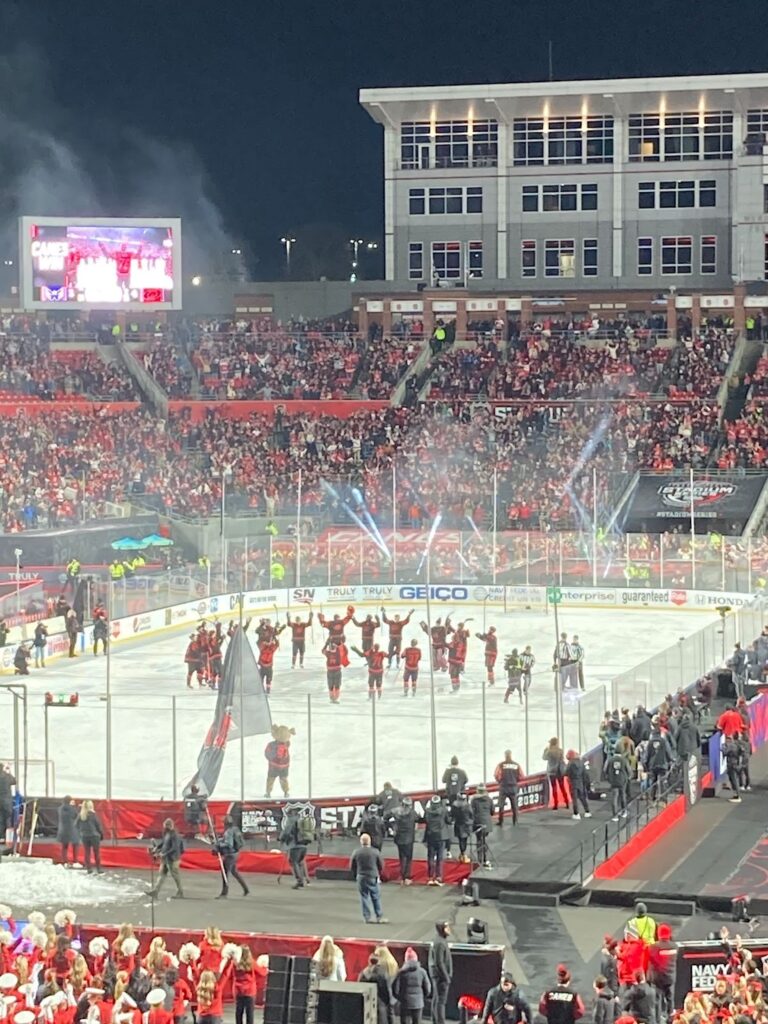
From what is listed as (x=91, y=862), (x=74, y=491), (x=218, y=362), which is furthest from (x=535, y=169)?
(x=91, y=862)

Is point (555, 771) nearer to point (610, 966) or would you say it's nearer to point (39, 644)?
point (610, 966)

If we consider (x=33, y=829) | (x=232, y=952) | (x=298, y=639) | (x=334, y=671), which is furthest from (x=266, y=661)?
(x=232, y=952)

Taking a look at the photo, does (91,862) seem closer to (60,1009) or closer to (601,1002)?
(60,1009)

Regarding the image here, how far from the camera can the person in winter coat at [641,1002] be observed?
1465 centimetres

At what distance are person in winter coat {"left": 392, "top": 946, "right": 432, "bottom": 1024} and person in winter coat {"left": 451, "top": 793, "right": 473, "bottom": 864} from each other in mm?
5866

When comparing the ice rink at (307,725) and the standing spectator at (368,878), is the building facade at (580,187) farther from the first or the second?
the standing spectator at (368,878)

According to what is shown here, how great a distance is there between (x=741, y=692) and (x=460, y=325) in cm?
3637

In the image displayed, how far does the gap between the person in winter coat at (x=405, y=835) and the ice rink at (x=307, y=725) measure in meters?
1.59

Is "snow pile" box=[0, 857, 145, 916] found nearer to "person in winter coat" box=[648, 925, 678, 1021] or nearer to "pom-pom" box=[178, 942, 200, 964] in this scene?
"pom-pom" box=[178, 942, 200, 964]

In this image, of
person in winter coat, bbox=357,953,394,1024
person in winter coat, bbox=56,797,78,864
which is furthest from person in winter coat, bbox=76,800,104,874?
person in winter coat, bbox=357,953,394,1024

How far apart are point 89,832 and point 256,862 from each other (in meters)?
1.98

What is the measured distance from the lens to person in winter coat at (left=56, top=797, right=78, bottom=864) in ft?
71.2

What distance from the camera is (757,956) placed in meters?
15.5

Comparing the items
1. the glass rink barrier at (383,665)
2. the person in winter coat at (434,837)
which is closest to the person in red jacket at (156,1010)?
the person in winter coat at (434,837)
